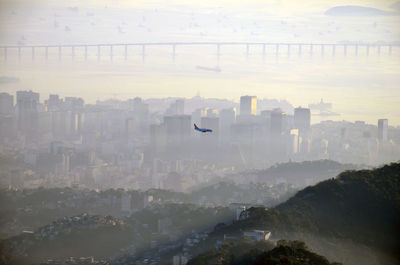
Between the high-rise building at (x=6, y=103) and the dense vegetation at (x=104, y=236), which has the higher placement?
the high-rise building at (x=6, y=103)

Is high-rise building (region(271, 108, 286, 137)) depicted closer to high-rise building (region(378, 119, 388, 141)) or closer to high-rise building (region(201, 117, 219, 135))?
high-rise building (region(201, 117, 219, 135))

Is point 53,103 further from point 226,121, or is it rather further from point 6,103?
point 226,121

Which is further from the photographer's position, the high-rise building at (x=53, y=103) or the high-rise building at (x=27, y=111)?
the high-rise building at (x=53, y=103)

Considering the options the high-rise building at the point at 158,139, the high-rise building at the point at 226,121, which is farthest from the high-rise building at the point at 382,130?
the high-rise building at the point at 158,139

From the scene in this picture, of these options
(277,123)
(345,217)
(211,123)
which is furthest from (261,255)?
(277,123)

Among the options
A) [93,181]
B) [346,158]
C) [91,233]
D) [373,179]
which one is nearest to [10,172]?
[93,181]

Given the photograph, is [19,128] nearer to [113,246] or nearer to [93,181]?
[93,181]

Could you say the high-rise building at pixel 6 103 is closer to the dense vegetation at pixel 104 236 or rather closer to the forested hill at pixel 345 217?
the dense vegetation at pixel 104 236
